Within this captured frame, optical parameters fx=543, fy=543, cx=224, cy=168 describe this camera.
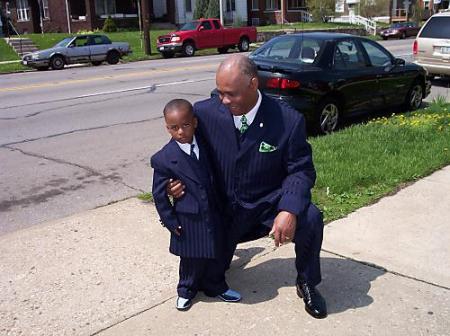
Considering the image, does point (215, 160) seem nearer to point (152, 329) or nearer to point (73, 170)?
point (152, 329)

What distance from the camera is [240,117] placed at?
321 cm

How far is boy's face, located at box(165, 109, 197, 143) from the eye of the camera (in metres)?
A: 3.07

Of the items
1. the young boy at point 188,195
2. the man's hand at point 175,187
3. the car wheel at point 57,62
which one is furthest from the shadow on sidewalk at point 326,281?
the car wheel at point 57,62

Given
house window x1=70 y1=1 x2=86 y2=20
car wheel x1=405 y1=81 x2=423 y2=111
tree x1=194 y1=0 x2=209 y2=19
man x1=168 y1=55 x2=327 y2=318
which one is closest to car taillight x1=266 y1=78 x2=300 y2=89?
car wheel x1=405 y1=81 x2=423 y2=111

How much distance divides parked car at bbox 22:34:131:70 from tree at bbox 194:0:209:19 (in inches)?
770

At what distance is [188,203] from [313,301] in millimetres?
982

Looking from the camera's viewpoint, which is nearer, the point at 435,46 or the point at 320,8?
the point at 435,46

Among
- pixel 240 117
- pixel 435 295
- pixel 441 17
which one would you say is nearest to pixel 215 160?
pixel 240 117

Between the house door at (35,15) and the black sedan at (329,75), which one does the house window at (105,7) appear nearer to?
the house door at (35,15)

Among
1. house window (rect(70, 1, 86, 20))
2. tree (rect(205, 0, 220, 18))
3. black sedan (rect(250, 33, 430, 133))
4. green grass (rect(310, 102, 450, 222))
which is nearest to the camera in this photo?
green grass (rect(310, 102, 450, 222))

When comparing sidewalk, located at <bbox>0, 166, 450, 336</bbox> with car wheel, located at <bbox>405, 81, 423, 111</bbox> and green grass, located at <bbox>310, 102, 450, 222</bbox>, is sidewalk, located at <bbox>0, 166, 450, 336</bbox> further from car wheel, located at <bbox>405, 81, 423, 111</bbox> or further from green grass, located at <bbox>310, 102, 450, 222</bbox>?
car wheel, located at <bbox>405, 81, 423, 111</bbox>

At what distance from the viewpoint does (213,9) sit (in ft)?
142

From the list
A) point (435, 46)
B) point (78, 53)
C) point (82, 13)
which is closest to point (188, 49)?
point (78, 53)

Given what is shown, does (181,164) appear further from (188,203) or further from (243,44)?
(243,44)
